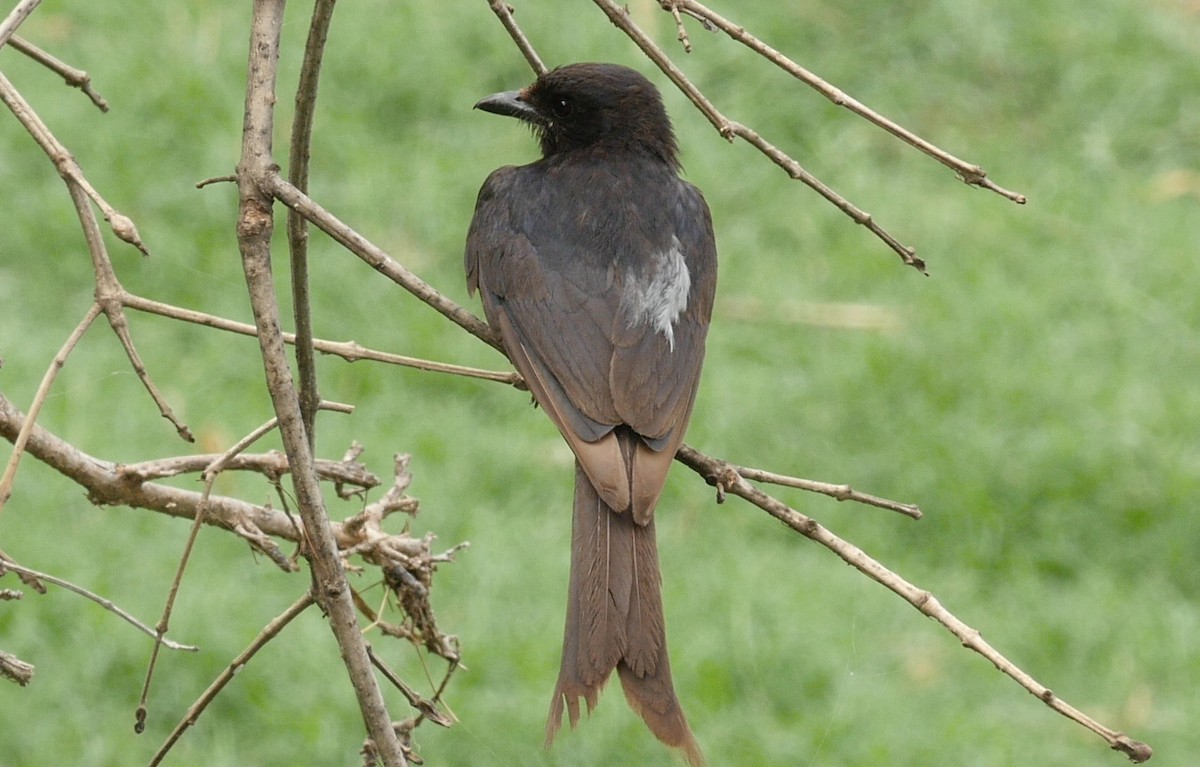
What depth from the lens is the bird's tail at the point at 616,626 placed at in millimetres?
2557

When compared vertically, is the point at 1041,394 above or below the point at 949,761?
above

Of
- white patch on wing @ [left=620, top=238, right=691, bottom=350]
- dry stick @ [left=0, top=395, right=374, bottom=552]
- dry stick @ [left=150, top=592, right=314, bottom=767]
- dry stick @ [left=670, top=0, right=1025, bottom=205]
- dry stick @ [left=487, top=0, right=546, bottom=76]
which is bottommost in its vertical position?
dry stick @ [left=150, top=592, right=314, bottom=767]

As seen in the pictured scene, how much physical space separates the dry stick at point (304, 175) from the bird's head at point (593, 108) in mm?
1451

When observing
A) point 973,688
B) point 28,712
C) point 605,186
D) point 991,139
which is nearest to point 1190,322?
point 991,139

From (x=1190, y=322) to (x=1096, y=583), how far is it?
1802mm

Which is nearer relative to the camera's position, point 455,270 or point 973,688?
point 973,688

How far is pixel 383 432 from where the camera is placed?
6547mm

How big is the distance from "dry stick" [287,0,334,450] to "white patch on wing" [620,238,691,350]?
1026mm

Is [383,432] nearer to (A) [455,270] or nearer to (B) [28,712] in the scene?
(A) [455,270]

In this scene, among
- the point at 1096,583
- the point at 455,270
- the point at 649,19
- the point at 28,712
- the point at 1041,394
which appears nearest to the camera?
the point at 28,712

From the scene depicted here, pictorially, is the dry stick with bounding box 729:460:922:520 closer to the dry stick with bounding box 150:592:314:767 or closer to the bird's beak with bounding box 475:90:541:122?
the dry stick with bounding box 150:592:314:767

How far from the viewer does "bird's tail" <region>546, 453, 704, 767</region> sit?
256 cm

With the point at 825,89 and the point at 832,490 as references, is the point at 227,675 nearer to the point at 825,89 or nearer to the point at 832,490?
the point at 832,490

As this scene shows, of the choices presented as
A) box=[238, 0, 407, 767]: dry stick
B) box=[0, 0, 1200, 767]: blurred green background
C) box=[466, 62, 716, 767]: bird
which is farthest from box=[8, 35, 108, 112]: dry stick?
box=[0, 0, 1200, 767]: blurred green background
